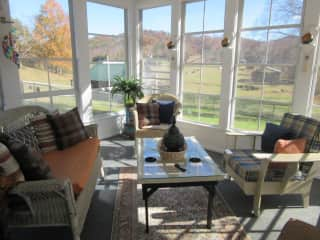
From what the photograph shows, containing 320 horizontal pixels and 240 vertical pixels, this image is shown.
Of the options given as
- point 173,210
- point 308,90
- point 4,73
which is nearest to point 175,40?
point 308,90

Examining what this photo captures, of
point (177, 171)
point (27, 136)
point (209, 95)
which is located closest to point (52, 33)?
point (27, 136)

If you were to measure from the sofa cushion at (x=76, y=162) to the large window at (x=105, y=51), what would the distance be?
1808mm

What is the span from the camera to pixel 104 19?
427cm

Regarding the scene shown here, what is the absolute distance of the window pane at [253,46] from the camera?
11.1 ft

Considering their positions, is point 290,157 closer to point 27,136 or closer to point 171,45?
point 27,136

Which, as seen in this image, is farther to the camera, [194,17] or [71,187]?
[194,17]

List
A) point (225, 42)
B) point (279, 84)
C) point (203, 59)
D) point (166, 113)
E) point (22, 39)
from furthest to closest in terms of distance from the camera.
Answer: point (203, 59), point (166, 113), point (225, 42), point (279, 84), point (22, 39)

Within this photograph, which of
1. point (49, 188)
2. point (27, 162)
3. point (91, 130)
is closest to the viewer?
point (49, 188)

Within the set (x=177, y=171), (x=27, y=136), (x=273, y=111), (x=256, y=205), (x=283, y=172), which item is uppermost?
(x=273, y=111)

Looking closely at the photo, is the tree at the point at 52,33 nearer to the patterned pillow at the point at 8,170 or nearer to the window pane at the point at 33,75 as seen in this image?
the window pane at the point at 33,75

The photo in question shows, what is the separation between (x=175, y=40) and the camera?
166 inches

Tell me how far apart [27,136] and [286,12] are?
11.7 ft

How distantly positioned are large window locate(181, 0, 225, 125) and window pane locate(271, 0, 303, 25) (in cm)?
76

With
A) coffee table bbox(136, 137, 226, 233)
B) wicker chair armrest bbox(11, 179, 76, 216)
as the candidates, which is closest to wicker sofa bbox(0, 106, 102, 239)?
wicker chair armrest bbox(11, 179, 76, 216)
